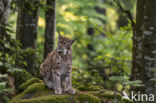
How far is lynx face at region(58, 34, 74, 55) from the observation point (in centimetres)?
523

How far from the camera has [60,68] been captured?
17.9 ft

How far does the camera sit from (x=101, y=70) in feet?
34.2

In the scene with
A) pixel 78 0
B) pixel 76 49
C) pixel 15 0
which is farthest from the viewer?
pixel 76 49

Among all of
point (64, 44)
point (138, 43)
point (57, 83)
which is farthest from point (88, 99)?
point (138, 43)

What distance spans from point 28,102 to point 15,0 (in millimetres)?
3405

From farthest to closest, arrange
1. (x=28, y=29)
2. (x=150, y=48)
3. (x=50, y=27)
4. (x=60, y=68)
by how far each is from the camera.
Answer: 1. (x=50, y=27)
2. (x=28, y=29)
3. (x=150, y=48)
4. (x=60, y=68)

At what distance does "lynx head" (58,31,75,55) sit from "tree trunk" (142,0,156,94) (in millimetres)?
2347

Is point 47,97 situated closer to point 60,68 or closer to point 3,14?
point 60,68

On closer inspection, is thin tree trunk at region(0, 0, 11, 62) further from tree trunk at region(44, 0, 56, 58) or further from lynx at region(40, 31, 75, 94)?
tree trunk at region(44, 0, 56, 58)

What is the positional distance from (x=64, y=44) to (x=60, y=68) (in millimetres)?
622

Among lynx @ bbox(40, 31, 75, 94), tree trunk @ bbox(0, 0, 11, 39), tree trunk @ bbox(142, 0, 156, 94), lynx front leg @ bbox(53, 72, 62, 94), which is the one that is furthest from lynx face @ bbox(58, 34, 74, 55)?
tree trunk @ bbox(142, 0, 156, 94)

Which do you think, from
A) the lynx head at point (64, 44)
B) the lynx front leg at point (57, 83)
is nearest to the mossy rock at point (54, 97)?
the lynx front leg at point (57, 83)

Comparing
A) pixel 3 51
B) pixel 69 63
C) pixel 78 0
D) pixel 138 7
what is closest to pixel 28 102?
pixel 69 63

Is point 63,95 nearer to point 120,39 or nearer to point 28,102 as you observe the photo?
point 28,102
